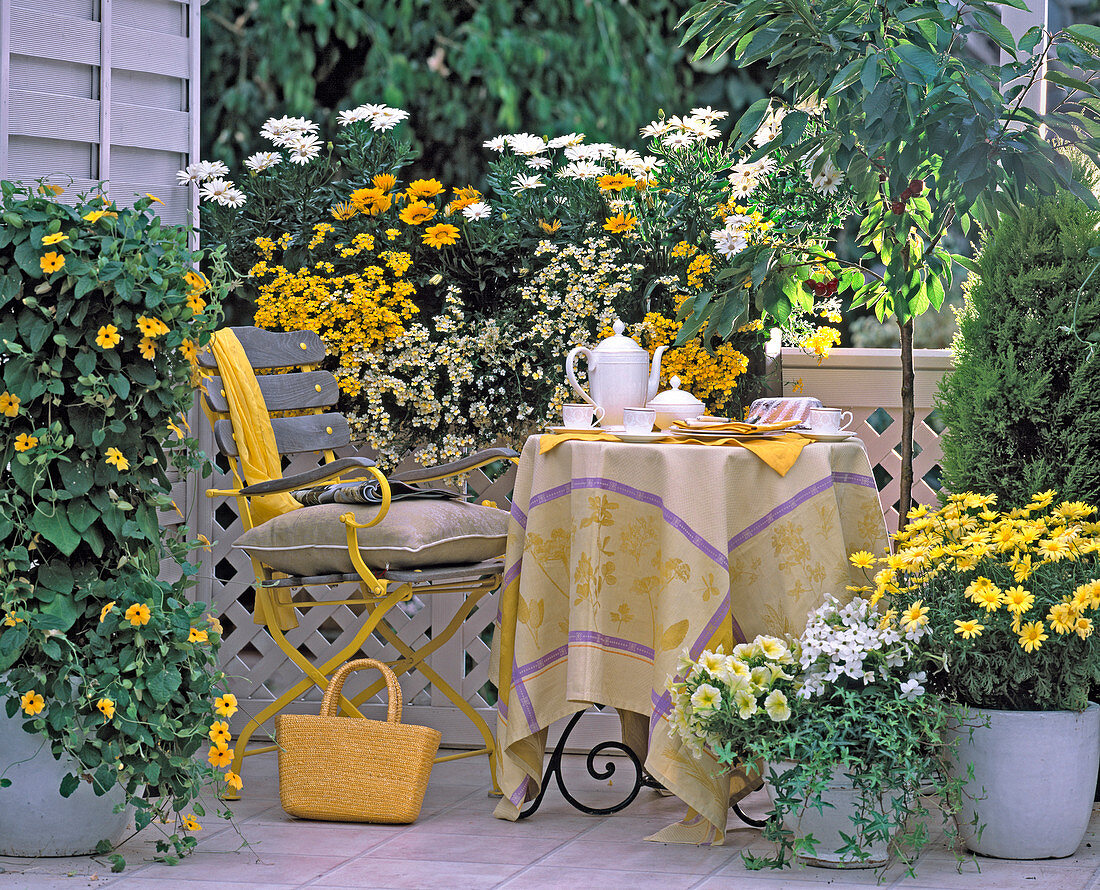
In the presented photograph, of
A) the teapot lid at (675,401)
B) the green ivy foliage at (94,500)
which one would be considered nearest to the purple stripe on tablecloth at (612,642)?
the teapot lid at (675,401)

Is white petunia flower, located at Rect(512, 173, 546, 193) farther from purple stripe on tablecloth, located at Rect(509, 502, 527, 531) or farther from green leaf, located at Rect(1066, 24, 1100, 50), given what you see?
green leaf, located at Rect(1066, 24, 1100, 50)

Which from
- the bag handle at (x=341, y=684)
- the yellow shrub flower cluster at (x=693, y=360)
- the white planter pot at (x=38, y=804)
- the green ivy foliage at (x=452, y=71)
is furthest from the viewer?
the green ivy foliage at (x=452, y=71)

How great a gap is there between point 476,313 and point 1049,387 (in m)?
1.45

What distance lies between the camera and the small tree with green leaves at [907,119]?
2.47m

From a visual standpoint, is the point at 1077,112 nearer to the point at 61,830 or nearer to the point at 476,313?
the point at 476,313

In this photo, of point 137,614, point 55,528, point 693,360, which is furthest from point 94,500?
point 693,360

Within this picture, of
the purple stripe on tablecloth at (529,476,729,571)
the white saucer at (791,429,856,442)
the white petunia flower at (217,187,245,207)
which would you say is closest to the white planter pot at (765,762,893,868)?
the purple stripe on tablecloth at (529,476,729,571)

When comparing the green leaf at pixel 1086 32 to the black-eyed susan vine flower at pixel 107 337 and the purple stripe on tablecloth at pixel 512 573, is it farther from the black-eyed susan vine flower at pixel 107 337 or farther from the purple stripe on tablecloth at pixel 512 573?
the black-eyed susan vine flower at pixel 107 337

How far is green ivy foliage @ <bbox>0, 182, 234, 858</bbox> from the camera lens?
2.29 meters

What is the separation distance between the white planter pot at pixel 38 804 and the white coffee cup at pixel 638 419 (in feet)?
4.02

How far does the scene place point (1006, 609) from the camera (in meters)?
2.40

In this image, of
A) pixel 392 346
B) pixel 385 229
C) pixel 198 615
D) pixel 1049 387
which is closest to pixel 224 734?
pixel 198 615

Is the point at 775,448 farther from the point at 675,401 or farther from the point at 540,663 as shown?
the point at 540,663

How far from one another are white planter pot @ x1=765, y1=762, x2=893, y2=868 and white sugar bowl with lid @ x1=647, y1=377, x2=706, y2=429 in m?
0.83
